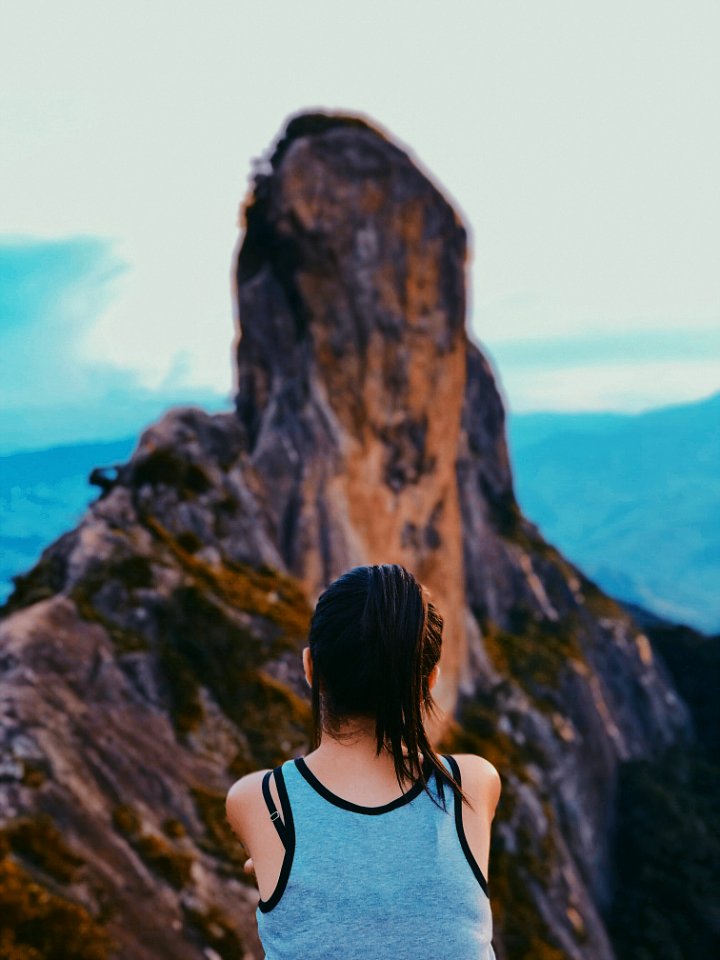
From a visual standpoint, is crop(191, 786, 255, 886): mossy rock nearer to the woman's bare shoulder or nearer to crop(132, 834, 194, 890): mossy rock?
crop(132, 834, 194, 890): mossy rock

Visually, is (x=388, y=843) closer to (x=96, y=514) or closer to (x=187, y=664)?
(x=187, y=664)

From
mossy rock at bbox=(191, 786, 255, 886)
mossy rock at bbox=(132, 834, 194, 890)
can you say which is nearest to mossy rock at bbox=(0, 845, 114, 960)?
mossy rock at bbox=(132, 834, 194, 890)

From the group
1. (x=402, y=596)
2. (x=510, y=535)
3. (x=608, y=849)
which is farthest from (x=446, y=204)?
(x=402, y=596)

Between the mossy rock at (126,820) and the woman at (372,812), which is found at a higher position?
the woman at (372,812)

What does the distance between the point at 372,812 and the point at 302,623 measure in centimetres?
2454

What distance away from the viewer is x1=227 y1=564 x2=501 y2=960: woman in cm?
285

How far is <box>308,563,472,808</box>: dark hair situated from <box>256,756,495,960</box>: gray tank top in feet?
0.69

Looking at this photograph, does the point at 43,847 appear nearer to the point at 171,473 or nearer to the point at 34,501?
the point at 34,501

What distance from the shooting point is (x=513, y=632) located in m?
58.9

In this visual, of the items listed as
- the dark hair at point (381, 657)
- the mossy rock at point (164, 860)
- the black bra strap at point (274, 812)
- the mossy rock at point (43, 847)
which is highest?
the dark hair at point (381, 657)

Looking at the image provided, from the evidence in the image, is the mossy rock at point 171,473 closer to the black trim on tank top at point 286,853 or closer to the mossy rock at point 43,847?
the mossy rock at point 43,847

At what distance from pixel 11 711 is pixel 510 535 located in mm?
53717

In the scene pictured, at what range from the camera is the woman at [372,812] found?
285 cm

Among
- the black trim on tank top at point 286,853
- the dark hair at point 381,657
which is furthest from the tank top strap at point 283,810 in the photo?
the dark hair at point 381,657
